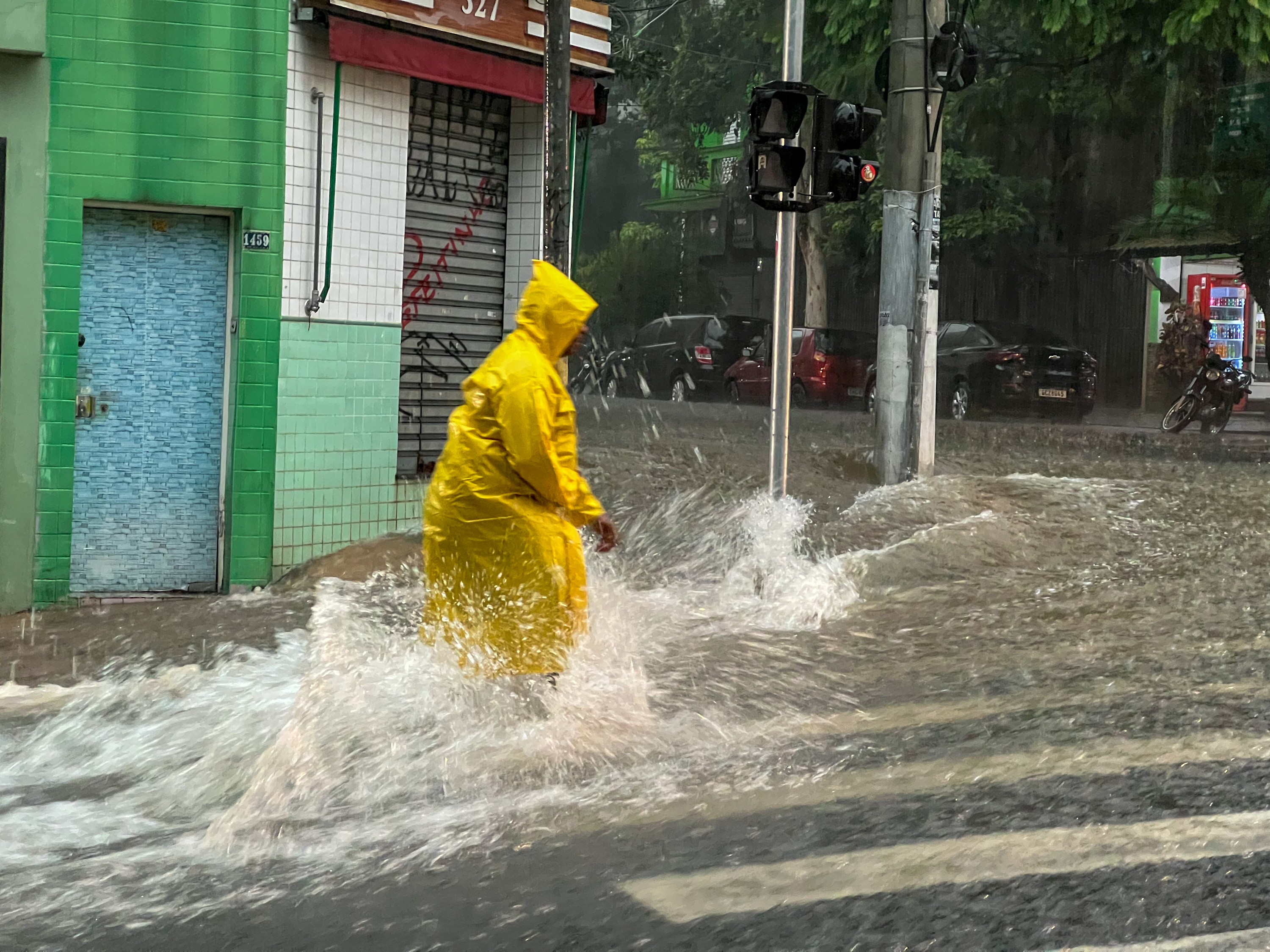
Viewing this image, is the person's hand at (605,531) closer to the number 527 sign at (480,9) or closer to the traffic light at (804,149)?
the traffic light at (804,149)

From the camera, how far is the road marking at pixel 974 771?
5.09 m

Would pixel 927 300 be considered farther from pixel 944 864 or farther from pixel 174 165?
pixel 944 864

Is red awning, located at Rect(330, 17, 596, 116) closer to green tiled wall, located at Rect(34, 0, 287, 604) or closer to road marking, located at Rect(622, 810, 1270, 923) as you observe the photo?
green tiled wall, located at Rect(34, 0, 287, 604)

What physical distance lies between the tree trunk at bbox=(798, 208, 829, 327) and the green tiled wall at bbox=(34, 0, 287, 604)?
23.3 m

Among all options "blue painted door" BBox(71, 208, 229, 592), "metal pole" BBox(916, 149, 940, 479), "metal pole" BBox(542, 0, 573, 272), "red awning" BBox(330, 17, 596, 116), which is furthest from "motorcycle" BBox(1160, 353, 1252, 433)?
"blue painted door" BBox(71, 208, 229, 592)

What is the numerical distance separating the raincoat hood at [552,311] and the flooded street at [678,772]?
1.24 meters

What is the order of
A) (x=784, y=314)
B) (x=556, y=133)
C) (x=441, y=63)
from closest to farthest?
(x=784, y=314) < (x=556, y=133) < (x=441, y=63)

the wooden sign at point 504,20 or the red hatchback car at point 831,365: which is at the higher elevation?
the wooden sign at point 504,20

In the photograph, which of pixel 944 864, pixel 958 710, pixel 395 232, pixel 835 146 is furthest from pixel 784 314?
pixel 944 864

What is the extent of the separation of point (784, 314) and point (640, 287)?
3481cm

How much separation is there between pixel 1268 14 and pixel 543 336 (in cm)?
1458

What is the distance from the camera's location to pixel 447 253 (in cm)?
1165

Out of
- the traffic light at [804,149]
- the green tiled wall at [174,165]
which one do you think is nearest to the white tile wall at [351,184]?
the green tiled wall at [174,165]

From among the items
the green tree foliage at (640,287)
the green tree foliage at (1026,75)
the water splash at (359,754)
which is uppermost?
the green tree foliage at (1026,75)
